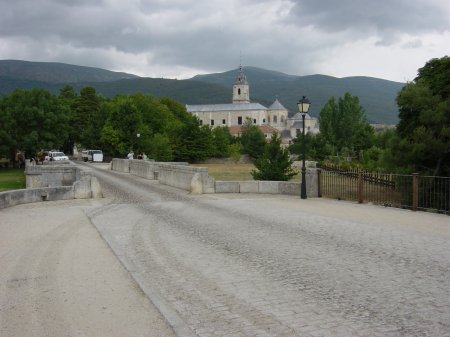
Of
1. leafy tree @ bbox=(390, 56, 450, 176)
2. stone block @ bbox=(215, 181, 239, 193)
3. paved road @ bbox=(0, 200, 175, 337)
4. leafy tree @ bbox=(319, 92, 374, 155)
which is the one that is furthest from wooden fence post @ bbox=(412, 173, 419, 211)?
leafy tree @ bbox=(319, 92, 374, 155)

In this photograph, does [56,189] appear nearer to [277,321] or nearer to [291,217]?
[291,217]

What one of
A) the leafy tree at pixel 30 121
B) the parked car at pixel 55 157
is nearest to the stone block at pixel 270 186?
the parked car at pixel 55 157

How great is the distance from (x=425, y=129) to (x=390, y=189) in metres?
3.61

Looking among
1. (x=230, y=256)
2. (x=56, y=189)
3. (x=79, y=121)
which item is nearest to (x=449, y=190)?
(x=230, y=256)

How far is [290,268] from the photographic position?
7.98m

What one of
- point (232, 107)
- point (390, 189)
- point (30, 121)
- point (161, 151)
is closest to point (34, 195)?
point (390, 189)

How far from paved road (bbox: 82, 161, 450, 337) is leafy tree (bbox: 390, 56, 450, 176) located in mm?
5080

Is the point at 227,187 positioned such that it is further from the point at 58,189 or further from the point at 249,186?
the point at 58,189

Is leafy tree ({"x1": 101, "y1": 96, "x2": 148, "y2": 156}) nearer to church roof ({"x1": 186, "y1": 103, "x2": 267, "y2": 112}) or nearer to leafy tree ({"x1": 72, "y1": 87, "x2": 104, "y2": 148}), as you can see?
leafy tree ({"x1": 72, "y1": 87, "x2": 104, "y2": 148})

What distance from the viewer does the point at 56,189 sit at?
18625 millimetres

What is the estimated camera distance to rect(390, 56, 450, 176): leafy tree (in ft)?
61.8

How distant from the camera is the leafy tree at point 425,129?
18844 millimetres

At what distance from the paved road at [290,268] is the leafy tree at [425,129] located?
5.08 m

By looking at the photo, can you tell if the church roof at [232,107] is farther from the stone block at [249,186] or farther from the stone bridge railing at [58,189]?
the stone block at [249,186]
